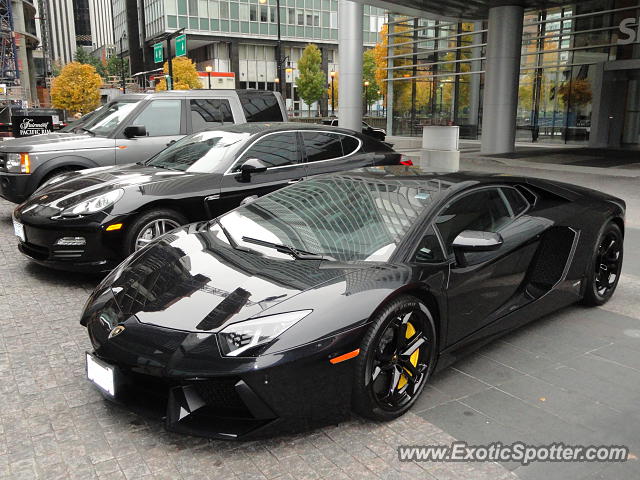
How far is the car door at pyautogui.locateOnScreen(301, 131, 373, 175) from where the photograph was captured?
6816 mm

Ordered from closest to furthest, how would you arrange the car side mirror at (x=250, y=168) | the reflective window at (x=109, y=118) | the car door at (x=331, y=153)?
the car side mirror at (x=250, y=168) < the car door at (x=331, y=153) < the reflective window at (x=109, y=118)

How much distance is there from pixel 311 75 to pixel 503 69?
4777cm

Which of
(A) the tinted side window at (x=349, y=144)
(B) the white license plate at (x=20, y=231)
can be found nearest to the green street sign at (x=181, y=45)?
(A) the tinted side window at (x=349, y=144)

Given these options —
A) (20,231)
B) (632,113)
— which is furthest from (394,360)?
(632,113)

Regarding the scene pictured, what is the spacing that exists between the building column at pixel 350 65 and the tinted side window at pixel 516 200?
2337 cm

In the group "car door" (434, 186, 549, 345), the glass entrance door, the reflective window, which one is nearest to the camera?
"car door" (434, 186, 549, 345)

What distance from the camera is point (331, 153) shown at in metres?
6.98

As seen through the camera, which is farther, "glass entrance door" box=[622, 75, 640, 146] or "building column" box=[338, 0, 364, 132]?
"building column" box=[338, 0, 364, 132]

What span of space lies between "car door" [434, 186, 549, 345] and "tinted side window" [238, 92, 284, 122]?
602 centimetres

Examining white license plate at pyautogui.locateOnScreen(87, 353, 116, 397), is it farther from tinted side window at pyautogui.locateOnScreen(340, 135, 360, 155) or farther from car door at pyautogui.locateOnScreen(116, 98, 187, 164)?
car door at pyautogui.locateOnScreen(116, 98, 187, 164)

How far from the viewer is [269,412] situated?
274 cm

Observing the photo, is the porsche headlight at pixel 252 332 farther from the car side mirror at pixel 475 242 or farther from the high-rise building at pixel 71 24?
the high-rise building at pixel 71 24

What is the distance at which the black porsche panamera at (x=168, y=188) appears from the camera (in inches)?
214

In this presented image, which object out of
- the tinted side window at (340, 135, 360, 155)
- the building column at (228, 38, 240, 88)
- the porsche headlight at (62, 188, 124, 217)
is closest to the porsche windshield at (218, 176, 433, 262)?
the porsche headlight at (62, 188, 124, 217)
